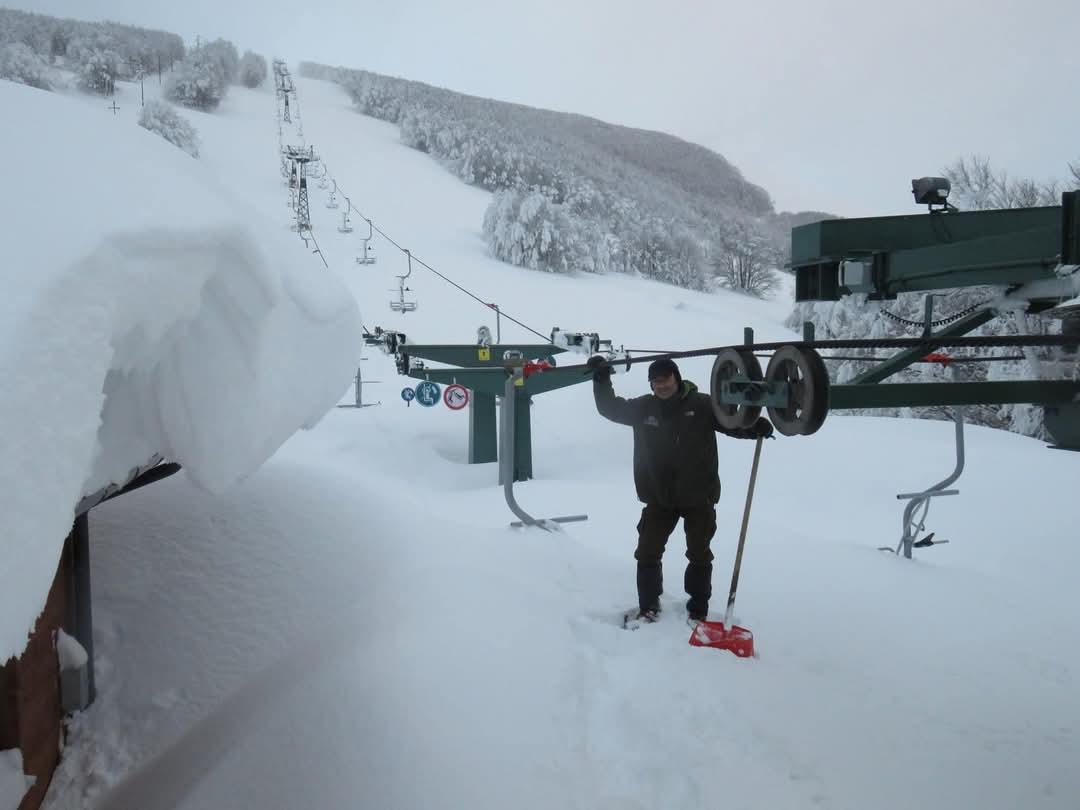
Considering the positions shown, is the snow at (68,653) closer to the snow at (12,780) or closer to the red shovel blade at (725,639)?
the snow at (12,780)

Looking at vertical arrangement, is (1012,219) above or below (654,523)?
above

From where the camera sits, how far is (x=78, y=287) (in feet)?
4.03

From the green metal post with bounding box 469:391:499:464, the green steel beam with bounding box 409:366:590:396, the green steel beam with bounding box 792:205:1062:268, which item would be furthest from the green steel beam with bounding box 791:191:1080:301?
the green metal post with bounding box 469:391:499:464

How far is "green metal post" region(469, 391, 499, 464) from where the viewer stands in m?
9.45

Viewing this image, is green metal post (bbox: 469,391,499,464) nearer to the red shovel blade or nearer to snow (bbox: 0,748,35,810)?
the red shovel blade

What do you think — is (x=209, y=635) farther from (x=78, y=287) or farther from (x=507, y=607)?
(x=78, y=287)

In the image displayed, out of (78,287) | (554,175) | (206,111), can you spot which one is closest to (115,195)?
(78,287)

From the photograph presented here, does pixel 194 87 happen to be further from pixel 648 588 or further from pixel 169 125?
pixel 648 588

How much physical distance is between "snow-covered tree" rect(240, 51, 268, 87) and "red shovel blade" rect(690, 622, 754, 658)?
62.4m

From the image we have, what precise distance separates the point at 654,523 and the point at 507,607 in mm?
938

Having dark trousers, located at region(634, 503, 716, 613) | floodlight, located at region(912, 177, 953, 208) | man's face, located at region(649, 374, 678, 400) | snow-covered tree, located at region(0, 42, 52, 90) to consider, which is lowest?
dark trousers, located at region(634, 503, 716, 613)

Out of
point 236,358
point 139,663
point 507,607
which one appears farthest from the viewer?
point 507,607

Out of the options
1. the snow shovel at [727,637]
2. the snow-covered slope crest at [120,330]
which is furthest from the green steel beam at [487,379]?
the snow-covered slope crest at [120,330]

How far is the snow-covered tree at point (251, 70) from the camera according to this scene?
55.2m
